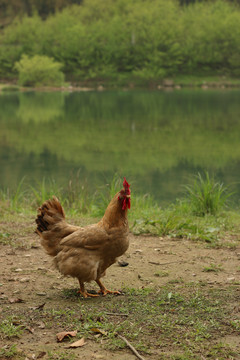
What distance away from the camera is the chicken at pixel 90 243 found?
4328 millimetres

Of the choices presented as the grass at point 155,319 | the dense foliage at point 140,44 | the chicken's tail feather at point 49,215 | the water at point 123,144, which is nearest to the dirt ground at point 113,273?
the grass at point 155,319

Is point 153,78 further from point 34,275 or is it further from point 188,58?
point 34,275

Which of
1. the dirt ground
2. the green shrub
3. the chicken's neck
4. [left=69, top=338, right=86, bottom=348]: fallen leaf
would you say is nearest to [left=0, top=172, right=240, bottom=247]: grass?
the dirt ground

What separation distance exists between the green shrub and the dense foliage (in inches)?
262

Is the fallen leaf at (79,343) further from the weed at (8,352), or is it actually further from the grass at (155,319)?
the weed at (8,352)

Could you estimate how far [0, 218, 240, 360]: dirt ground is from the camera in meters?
3.51

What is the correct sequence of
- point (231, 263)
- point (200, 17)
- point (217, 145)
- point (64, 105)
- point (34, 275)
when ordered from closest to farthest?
point (34, 275)
point (231, 263)
point (217, 145)
point (64, 105)
point (200, 17)

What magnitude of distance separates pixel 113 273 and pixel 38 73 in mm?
54750

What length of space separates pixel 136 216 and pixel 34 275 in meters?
2.93

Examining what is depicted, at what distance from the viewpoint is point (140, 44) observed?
68688 mm

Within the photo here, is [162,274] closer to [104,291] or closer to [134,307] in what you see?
[104,291]

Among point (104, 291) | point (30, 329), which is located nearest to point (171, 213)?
point (104, 291)

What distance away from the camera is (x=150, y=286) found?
4.71 metres

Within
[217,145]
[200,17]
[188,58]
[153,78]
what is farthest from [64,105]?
[200,17]
